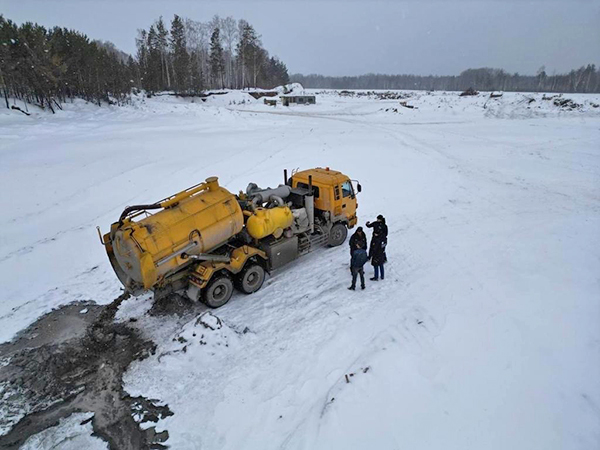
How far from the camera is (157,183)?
1692 cm

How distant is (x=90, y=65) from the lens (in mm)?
35438

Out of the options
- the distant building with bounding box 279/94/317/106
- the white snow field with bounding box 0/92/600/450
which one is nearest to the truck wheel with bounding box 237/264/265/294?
the white snow field with bounding box 0/92/600/450

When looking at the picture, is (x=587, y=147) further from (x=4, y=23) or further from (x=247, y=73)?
(x=247, y=73)

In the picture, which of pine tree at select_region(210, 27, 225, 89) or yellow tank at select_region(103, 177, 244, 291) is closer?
yellow tank at select_region(103, 177, 244, 291)

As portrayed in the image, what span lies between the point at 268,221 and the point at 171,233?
2.48 metres

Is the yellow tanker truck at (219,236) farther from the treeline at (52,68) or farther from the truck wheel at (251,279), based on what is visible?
the treeline at (52,68)

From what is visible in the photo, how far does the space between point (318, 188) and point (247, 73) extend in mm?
75250

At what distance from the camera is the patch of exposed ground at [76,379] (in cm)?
536

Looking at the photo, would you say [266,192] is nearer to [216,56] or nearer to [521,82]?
[216,56]

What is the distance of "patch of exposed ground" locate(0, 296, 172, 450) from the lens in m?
5.36

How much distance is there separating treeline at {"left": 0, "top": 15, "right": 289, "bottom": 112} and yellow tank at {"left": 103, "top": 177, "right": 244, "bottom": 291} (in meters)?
30.6

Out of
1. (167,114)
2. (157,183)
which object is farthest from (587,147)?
(167,114)

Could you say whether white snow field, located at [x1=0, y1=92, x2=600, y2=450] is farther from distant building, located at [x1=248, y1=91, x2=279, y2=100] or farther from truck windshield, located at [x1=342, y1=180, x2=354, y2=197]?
distant building, located at [x1=248, y1=91, x2=279, y2=100]

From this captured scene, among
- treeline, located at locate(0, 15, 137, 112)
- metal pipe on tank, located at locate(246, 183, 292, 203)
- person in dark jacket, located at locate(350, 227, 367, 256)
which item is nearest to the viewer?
person in dark jacket, located at locate(350, 227, 367, 256)
